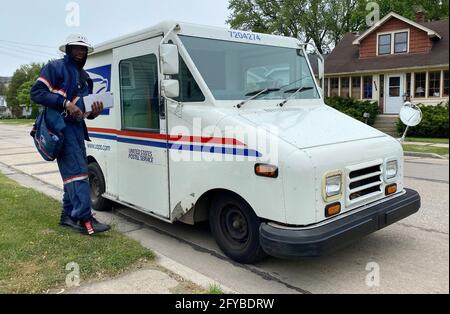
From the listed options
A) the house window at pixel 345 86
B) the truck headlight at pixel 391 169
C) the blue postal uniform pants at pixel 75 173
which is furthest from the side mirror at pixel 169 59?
the house window at pixel 345 86

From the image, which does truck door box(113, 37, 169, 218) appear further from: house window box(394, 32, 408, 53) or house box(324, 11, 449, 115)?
house window box(394, 32, 408, 53)

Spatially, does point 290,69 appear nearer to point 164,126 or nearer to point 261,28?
point 164,126

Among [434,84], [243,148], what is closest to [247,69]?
[243,148]

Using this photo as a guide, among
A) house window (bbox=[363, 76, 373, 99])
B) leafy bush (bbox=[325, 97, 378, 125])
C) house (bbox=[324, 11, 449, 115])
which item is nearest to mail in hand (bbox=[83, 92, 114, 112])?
leafy bush (bbox=[325, 97, 378, 125])

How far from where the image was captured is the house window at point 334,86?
28328 mm

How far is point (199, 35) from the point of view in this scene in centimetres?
455

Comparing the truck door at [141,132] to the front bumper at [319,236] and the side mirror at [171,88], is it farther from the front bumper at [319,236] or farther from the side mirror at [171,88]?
the front bumper at [319,236]

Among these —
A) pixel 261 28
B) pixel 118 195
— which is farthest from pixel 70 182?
pixel 261 28

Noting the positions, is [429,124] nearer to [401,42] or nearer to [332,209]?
[401,42]

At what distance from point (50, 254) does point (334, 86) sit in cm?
2637

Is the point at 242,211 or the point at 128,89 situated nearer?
the point at 242,211

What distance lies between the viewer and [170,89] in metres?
4.24

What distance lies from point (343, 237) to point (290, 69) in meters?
2.30

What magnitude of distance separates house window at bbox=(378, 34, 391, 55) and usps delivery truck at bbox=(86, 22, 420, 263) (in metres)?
23.0
